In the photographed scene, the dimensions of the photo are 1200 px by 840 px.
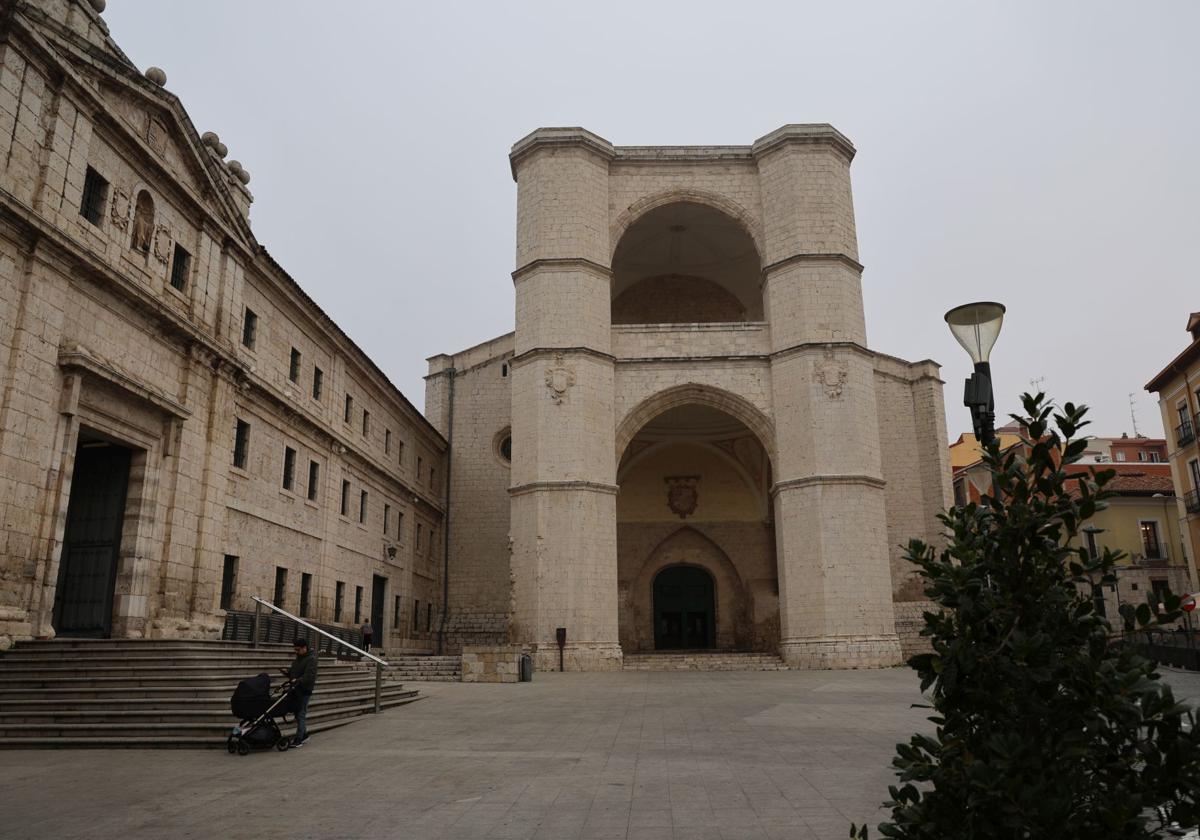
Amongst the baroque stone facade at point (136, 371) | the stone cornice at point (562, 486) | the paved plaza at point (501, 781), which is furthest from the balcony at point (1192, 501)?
the baroque stone facade at point (136, 371)

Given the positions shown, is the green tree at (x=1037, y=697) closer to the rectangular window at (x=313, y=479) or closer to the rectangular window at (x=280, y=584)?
the rectangular window at (x=280, y=584)

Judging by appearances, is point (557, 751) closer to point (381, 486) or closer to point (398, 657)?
point (398, 657)

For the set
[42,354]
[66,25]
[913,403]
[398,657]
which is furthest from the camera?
[913,403]

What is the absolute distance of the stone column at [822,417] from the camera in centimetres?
2462

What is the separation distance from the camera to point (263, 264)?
63.4 ft

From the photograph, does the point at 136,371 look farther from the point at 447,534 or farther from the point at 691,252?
the point at 691,252

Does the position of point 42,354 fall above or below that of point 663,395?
below

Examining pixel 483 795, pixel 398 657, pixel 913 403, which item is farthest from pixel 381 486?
pixel 483 795

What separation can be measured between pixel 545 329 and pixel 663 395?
437 cm

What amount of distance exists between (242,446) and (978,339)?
16.1 meters

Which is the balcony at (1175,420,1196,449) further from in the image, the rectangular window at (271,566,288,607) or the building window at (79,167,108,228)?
the building window at (79,167,108,228)

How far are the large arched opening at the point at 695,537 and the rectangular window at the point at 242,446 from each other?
16885 millimetres

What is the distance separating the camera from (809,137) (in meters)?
28.1

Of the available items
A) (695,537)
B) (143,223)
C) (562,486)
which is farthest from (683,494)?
(143,223)
